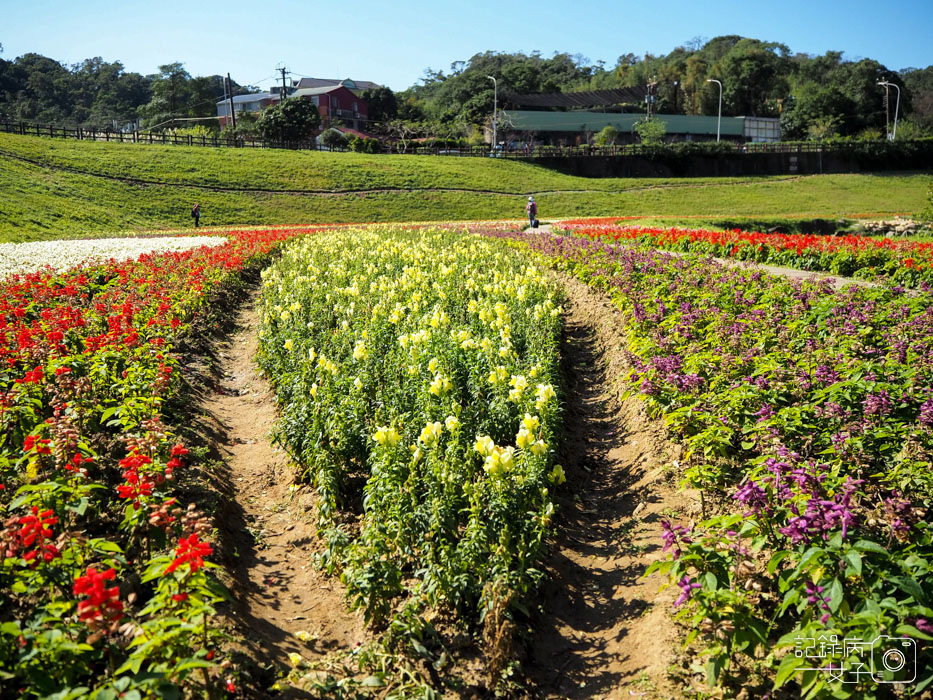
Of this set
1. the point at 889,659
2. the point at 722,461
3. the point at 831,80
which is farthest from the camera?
the point at 831,80

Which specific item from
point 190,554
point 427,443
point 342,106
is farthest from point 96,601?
point 342,106

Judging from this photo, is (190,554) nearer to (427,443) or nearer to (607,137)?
(427,443)

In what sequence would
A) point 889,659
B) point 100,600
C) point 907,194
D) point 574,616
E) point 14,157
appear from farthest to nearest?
point 907,194, point 14,157, point 574,616, point 889,659, point 100,600

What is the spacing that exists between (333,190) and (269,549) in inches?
1777

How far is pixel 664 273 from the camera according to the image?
11.4m

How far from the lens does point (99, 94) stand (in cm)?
11688

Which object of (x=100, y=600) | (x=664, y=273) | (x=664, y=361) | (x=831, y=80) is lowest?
(x=100, y=600)

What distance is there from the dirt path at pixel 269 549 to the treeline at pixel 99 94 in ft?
289

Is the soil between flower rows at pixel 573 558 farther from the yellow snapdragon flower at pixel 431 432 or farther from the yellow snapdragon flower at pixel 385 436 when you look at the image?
the yellow snapdragon flower at pixel 431 432

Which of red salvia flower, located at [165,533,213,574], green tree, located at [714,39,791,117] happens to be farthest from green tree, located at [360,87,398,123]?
red salvia flower, located at [165,533,213,574]

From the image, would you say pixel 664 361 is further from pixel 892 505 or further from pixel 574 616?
pixel 892 505

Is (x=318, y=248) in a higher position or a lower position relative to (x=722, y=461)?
higher

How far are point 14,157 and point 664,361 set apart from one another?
48518mm

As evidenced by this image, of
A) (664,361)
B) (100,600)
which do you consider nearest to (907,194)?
(664,361)
